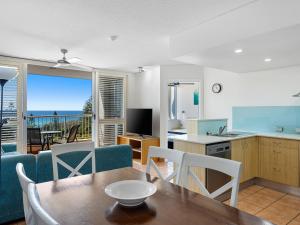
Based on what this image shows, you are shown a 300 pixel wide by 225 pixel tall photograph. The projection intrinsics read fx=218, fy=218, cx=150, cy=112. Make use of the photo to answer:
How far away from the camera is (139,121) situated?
572 centimetres

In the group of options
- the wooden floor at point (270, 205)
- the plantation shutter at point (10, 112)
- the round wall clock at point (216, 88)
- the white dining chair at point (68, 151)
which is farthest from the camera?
the round wall clock at point (216, 88)

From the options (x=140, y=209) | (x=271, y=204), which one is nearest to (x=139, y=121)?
(x=271, y=204)

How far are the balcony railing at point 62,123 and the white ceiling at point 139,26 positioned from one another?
10.4ft

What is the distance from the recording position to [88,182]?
165 centimetres

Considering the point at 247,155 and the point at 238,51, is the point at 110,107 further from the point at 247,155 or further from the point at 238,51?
the point at 238,51

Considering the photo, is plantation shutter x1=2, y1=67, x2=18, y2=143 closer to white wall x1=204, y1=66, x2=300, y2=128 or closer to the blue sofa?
the blue sofa

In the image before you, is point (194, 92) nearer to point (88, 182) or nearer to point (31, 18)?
point (31, 18)

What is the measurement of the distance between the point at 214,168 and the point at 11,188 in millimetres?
2235

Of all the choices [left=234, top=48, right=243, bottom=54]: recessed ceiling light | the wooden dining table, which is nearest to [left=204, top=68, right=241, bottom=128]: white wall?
[left=234, top=48, right=243, bottom=54]: recessed ceiling light

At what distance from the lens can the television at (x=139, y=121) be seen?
Result: 18.2 feet

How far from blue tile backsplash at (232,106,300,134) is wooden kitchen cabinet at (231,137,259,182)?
2.24 feet

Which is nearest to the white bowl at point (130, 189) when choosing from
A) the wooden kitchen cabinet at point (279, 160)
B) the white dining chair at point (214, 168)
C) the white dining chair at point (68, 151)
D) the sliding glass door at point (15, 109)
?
the white dining chair at point (214, 168)

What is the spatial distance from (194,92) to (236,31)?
4708 millimetres

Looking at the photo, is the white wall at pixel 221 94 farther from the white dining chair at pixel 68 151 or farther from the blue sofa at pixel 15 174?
the white dining chair at pixel 68 151
